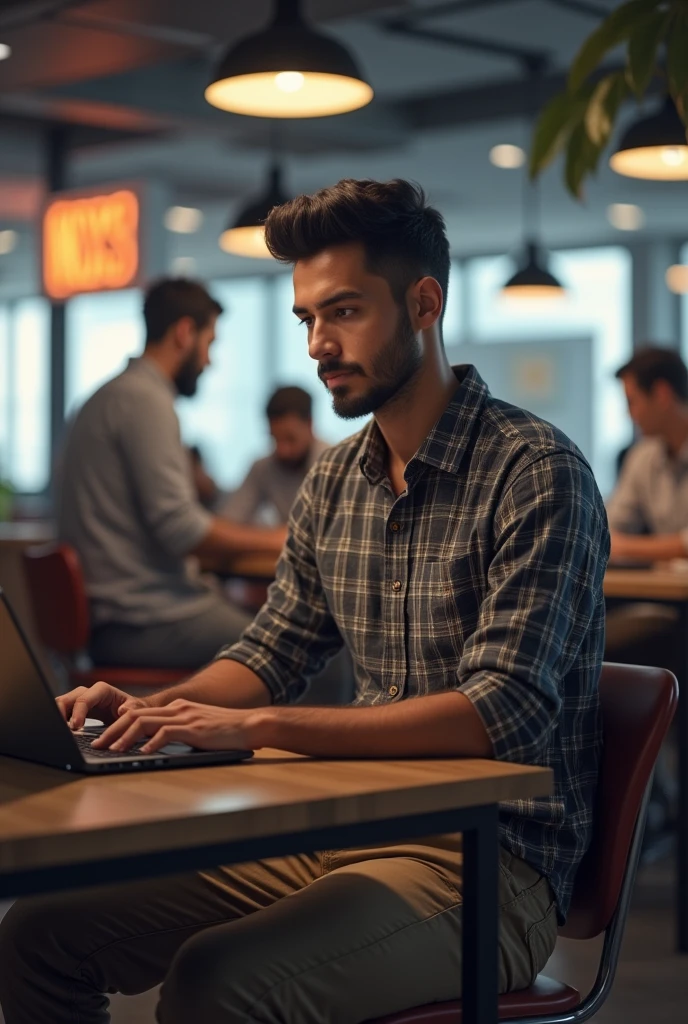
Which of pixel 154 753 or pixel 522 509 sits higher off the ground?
pixel 522 509

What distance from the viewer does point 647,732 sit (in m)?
1.57

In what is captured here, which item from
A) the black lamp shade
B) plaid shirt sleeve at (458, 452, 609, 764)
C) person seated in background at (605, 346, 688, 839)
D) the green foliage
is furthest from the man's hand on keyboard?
the black lamp shade

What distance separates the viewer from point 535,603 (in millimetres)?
1461

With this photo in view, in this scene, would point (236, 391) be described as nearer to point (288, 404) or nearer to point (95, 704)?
point (288, 404)

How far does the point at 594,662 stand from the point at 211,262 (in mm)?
11510

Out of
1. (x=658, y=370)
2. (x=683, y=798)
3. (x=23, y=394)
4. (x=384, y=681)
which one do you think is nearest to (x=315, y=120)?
(x=658, y=370)

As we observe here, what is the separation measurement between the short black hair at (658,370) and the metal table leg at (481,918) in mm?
3430

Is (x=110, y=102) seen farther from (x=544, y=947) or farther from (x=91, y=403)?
(x=544, y=947)

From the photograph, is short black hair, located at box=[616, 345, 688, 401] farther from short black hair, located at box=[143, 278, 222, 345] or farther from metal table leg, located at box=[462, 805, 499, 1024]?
metal table leg, located at box=[462, 805, 499, 1024]

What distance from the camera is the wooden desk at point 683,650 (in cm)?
316

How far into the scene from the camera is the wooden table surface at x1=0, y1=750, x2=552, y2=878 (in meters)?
1.06

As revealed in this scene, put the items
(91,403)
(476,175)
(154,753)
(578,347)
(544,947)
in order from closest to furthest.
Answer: (154,753)
(544,947)
(91,403)
(476,175)
(578,347)

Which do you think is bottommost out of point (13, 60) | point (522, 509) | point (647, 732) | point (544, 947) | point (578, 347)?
point (544, 947)

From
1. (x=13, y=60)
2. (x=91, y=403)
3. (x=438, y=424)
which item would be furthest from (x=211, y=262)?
(x=438, y=424)
